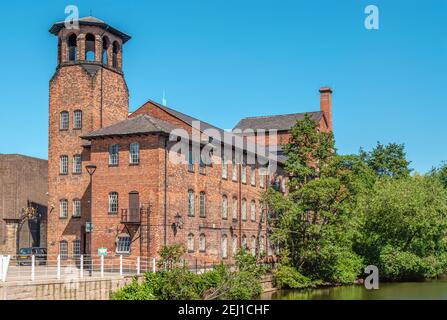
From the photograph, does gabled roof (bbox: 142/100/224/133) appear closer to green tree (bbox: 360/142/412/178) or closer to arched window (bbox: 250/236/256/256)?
arched window (bbox: 250/236/256/256)

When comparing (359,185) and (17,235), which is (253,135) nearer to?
(359,185)

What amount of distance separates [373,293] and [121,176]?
1601 centimetres

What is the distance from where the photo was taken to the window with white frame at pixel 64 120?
42.3 m

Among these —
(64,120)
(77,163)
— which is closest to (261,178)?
(77,163)

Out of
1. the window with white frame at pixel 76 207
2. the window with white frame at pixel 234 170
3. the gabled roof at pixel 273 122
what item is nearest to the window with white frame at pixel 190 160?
the window with white frame at pixel 234 170

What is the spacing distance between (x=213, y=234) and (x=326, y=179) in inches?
313

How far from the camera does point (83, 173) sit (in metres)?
41.5

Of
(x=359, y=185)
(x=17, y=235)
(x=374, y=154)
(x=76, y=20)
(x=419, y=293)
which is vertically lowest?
(x=419, y=293)

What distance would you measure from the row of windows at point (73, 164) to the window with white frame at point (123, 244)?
615 cm

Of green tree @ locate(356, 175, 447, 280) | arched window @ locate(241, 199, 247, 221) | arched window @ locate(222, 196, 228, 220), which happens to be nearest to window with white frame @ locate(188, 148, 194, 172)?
arched window @ locate(222, 196, 228, 220)

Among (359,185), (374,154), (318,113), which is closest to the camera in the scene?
(359,185)

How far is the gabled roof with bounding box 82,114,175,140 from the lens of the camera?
1485 inches

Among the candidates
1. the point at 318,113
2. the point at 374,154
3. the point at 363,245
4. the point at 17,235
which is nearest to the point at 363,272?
the point at 363,245

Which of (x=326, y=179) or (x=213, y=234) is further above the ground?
(x=326, y=179)
